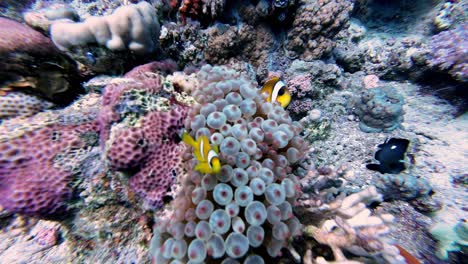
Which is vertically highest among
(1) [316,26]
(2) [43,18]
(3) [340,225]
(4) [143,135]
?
(1) [316,26]

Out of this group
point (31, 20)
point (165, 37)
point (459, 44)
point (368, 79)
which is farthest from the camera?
point (368, 79)

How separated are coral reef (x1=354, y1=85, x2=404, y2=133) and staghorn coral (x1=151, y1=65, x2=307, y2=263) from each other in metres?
2.67

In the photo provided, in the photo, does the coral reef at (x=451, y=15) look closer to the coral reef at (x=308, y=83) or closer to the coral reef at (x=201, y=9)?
the coral reef at (x=308, y=83)

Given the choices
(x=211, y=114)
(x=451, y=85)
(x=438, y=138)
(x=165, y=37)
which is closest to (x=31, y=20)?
(x=165, y=37)

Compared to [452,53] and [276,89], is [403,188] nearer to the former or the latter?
[276,89]

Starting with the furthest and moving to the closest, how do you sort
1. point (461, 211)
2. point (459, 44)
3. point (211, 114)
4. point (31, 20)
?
point (459, 44)
point (31, 20)
point (461, 211)
point (211, 114)

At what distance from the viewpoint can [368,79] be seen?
4891 mm

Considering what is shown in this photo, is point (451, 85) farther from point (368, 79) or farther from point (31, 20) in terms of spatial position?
point (31, 20)

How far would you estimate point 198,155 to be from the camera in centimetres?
146

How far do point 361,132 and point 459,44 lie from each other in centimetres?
285

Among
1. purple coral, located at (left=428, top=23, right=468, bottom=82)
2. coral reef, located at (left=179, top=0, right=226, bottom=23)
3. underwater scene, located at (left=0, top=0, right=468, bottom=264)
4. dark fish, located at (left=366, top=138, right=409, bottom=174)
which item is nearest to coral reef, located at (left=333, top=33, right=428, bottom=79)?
purple coral, located at (left=428, top=23, right=468, bottom=82)

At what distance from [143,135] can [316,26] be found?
4160 mm

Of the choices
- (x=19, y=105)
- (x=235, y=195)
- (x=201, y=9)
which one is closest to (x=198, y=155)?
(x=235, y=195)

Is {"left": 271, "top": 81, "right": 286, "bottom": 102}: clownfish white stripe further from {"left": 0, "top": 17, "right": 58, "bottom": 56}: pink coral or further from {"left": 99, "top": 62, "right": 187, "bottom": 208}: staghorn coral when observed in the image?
{"left": 0, "top": 17, "right": 58, "bottom": 56}: pink coral
